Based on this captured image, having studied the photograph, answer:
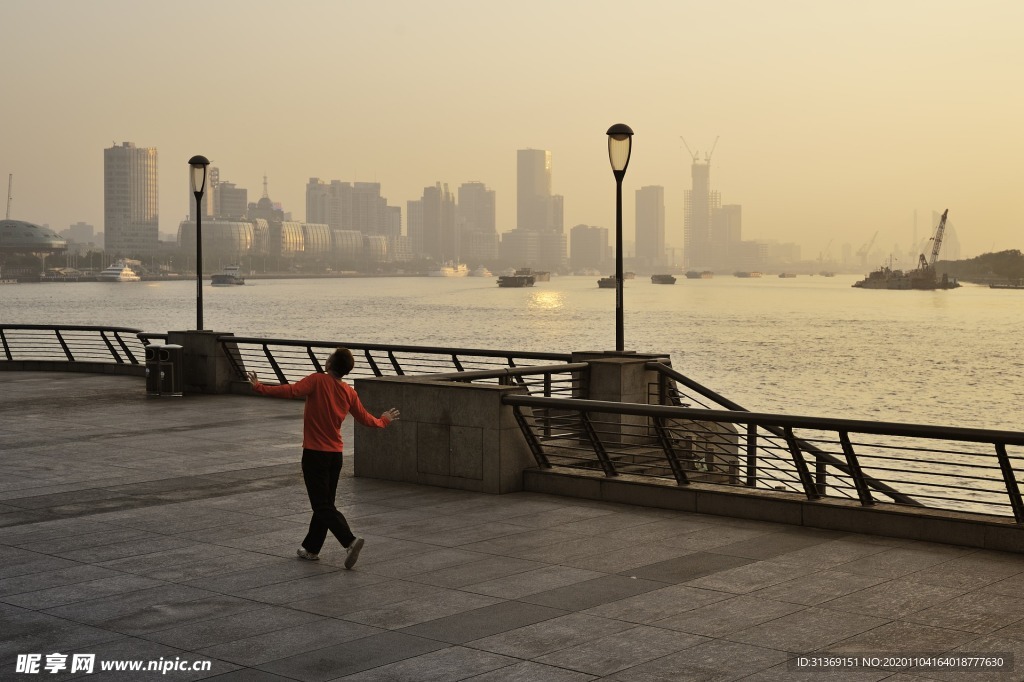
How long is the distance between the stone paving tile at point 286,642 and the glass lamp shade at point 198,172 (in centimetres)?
1889

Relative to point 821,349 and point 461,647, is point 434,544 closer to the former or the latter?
point 461,647

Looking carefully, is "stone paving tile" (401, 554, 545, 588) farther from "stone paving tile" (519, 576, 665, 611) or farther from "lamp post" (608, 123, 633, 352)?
"lamp post" (608, 123, 633, 352)

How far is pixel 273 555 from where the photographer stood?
10.2 m

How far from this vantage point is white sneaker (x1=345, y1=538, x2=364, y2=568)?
31.7ft

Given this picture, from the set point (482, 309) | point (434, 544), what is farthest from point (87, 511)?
point (482, 309)

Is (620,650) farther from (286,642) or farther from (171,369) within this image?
(171,369)

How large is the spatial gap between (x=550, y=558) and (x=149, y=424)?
37.4ft

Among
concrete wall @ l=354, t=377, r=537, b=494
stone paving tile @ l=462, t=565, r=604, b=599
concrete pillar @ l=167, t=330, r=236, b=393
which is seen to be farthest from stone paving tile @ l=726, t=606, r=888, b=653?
concrete pillar @ l=167, t=330, r=236, b=393

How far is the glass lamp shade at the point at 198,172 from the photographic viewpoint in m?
25.5

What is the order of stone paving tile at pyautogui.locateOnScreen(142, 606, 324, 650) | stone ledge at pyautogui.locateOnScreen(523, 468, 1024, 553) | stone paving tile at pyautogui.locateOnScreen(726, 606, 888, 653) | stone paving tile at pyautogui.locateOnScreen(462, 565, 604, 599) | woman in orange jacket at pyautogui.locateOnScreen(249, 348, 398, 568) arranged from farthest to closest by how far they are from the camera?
stone ledge at pyautogui.locateOnScreen(523, 468, 1024, 553), woman in orange jacket at pyautogui.locateOnScreen(249, 348, 398, 568), stone paving tile at pyautogui.locateOnScreen(462, 565, 604, 599), stone paving tile at pyautogui.locateOnScreen(142, 606, 324, 650), stone paving tile at pyautogui.locateOnScreen(726, 606, 888, 653)

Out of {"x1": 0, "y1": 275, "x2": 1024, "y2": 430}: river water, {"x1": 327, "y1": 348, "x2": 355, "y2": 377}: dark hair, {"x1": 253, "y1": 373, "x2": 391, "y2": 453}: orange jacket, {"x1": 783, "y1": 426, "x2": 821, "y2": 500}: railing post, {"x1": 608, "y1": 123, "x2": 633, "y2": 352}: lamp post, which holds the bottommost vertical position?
{"x1": 0, "y1": 275, "x2": 1024, "y2": 430}: river water

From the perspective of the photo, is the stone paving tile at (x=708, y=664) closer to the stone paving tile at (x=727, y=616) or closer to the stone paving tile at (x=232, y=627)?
the stone paving tile at (x=727, y=616)

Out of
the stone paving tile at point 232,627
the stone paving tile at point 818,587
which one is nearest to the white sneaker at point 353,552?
the stone paving tile at point 232,627

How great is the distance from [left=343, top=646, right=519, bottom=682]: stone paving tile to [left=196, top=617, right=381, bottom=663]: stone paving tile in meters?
0.63
